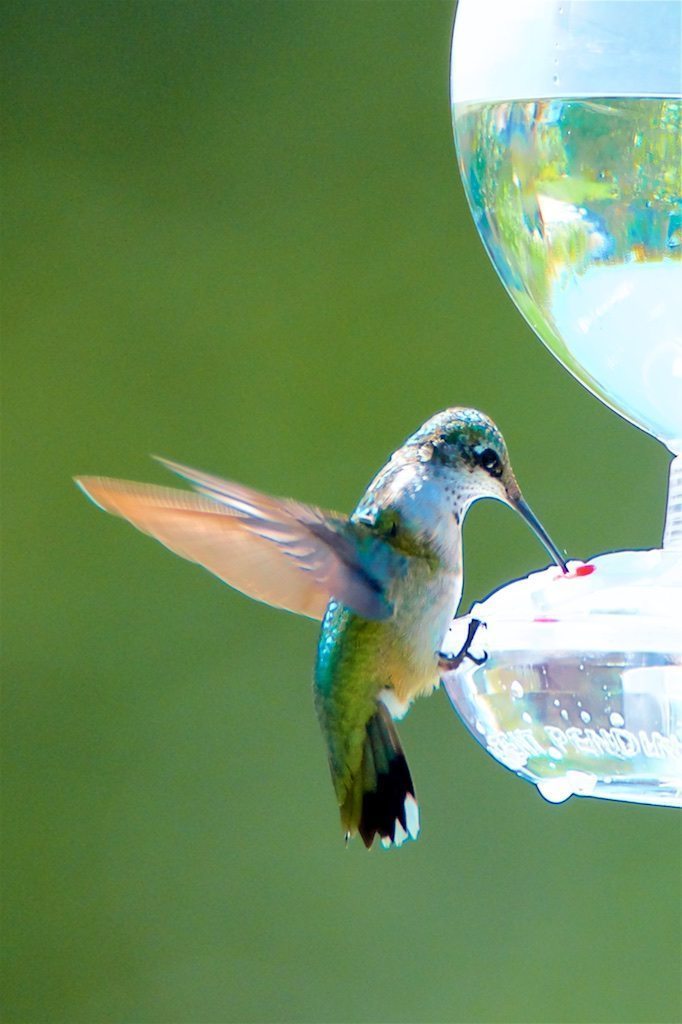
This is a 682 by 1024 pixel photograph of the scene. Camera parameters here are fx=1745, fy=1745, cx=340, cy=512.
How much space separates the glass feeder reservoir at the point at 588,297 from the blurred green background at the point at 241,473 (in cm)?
234

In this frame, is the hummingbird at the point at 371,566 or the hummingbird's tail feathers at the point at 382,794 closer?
the hummingbird at the point at 371,566

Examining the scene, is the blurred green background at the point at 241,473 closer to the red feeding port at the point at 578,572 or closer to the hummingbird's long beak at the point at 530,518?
the hummingbird's long beak at the point at 530,518

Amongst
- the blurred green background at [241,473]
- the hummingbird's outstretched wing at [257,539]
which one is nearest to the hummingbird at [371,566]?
the hummingbird's outstretched wing at [257,539]

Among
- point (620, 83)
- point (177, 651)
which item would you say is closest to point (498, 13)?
point (620, 83)

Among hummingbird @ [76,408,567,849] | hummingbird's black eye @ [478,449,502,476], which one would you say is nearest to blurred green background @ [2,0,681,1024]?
hummingbird @ [76,408,567,849]

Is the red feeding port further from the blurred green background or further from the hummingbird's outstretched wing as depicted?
the blurred green background

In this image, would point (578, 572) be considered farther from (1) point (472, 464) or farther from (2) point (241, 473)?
(2) point (241, 473)

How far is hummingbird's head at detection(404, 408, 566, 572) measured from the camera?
5.57 ft

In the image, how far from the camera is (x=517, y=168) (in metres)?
1.75

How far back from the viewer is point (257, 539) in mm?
1625

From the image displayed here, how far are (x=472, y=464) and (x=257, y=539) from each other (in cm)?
23

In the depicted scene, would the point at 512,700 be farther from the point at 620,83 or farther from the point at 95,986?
the point at 95,986

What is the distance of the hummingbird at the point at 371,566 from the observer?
1597mm

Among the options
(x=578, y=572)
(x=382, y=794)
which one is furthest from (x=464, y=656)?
(x=382, y=794)
